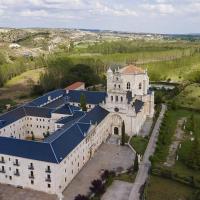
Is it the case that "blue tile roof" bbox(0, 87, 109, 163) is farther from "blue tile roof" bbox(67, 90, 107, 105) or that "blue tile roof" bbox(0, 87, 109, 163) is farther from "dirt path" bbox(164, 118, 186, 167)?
"dirt path" bbox(164, 118, 186, 167)

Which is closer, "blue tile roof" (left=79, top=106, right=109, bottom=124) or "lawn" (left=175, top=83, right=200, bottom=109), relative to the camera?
"blue tile roof" (left=79, top=106, right=109, bottom=124)

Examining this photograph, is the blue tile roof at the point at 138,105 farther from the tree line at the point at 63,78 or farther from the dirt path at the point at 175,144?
the tree line at the point at 63,78

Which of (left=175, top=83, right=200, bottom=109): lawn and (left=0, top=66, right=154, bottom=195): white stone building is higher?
(left=0, top=66, right=154, bottom=195): white stone building

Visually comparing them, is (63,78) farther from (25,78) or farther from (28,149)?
(28,149)

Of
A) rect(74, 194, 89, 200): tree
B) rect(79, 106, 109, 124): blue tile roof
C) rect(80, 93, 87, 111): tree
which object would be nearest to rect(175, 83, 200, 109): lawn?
rect(80, 93, 87, 111): tree

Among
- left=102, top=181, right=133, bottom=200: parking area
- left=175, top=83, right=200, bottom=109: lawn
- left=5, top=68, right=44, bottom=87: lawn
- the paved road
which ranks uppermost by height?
left=5, top=68, right=44, bottom=87: lawn

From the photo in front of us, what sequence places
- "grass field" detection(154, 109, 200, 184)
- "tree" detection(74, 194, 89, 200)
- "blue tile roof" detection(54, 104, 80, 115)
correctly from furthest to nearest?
"blue tile roof" detection(54, 104, 80, 115), "grass field" detection(154, 109, 200, 184), "tree" detection(74, 194, 89, 200)

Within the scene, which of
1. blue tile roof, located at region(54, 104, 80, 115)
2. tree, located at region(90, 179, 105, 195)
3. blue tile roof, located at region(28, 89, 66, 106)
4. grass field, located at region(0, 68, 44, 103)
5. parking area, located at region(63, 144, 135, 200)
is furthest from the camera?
grass field, located at region(0, 68, 44, 103)

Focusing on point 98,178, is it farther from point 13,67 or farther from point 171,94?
point 13,67

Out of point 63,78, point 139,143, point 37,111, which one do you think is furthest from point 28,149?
point 63,78
